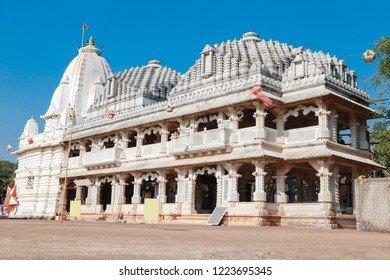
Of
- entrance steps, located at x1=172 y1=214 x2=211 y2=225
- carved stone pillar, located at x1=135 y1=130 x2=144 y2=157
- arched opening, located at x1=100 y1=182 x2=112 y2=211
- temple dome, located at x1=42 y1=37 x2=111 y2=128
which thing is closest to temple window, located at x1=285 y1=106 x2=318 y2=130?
entrance steps, located at x1=172 y1=214 x2=211 y2=225

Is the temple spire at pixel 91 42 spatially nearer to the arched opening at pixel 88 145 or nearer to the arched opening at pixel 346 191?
the arched opening at pixel 88 145

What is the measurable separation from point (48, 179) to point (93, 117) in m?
8.41

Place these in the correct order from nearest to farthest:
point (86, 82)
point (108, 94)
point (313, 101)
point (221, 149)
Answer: point (313, 101), point (221, 149), point (108, 94), point (86, 82)

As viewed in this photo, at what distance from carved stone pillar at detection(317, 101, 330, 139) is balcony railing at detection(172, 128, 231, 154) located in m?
5.29

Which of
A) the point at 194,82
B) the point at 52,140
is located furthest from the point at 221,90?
the point at 52,140

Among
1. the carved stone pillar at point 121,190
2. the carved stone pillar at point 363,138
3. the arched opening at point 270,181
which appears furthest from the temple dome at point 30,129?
the carved stone pillar at point 363,138

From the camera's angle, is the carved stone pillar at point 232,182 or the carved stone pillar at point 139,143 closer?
the carved stone pillar at point 232,182

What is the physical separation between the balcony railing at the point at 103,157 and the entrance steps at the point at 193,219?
8227 millimetres

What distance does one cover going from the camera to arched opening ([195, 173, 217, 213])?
3338 centimetres

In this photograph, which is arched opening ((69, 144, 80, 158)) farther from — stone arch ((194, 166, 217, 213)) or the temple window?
the temple window

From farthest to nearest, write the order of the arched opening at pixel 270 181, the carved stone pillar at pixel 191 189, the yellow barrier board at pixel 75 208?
1. the yellow barrier board at pixel 75 208
2. the arched opening at pixel 270 181
3. the carved stone pillar at pixel 191 189

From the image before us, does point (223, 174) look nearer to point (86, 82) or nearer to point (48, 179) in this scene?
point (48, 179)

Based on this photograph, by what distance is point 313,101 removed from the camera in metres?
24.7

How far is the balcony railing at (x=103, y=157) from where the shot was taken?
3372cm
